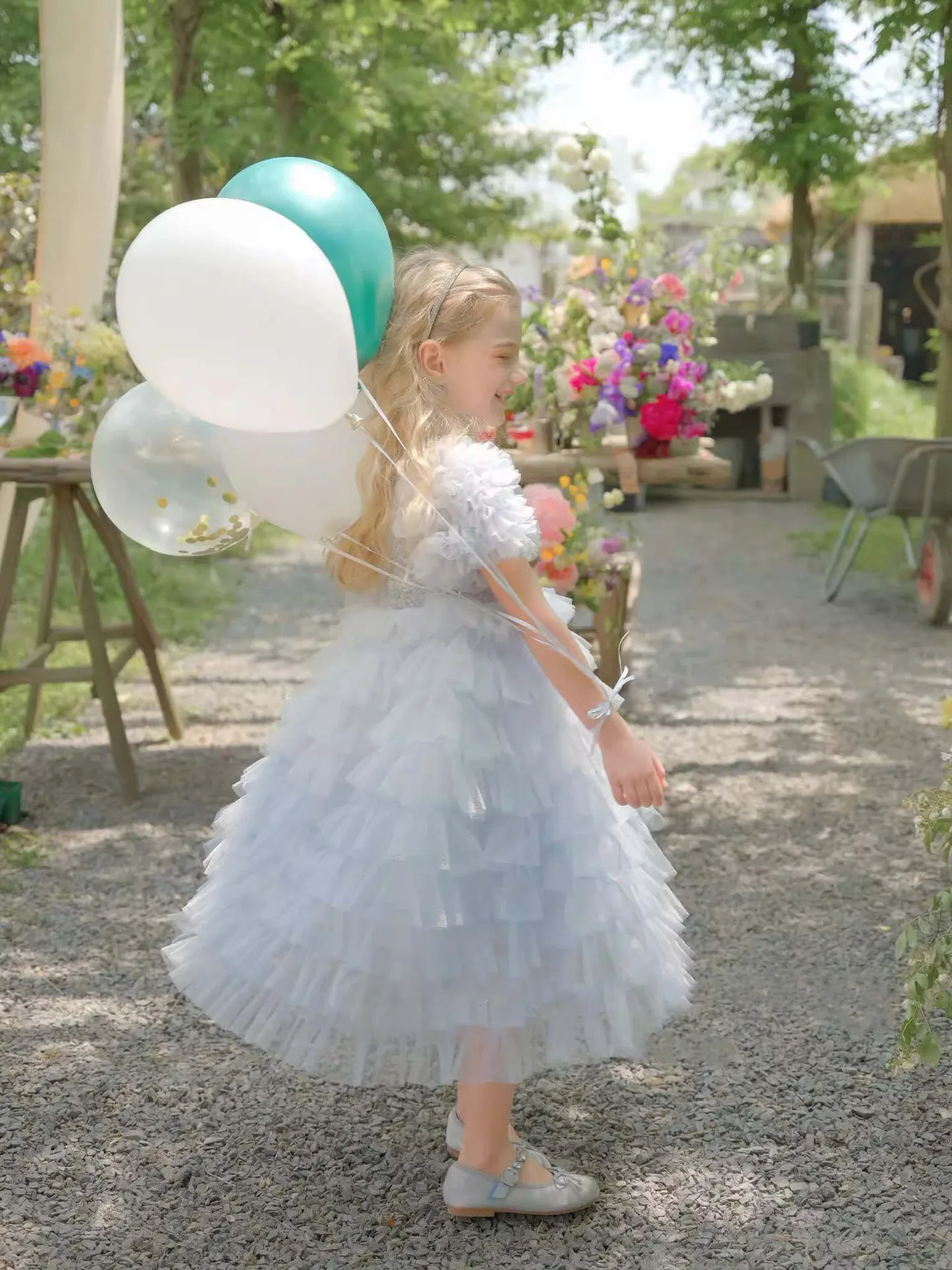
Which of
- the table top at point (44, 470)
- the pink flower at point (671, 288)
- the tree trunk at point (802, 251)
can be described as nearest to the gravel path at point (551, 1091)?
the table top at point (44, 470)

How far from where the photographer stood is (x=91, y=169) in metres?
5.26

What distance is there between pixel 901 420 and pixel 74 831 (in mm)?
11264

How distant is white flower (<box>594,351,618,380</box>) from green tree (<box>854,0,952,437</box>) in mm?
2898

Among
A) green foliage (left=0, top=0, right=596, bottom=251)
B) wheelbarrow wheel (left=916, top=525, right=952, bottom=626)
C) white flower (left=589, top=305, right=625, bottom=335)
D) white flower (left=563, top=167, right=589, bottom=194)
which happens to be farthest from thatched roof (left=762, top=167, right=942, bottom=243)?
white flower (left=589, top=305, right=625, bottom=335)

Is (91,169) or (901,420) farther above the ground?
(91,169)

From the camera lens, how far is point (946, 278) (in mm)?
7688

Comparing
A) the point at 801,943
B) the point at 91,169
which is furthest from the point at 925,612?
the point at 91,169

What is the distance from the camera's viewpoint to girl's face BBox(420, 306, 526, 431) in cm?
209

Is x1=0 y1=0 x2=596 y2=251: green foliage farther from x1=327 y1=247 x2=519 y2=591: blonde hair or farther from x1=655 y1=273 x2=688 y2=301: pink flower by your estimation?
x1=327 y1=247 x2=519 y2=591: blonde hair

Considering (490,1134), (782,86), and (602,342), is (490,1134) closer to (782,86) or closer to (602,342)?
(602,342)

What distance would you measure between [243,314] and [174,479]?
64cm

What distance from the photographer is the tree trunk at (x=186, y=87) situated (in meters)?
7.61

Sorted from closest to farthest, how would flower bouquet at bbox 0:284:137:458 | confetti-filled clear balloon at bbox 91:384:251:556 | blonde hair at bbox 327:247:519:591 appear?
1. blonde hair at bbox 327:247:519:591
2. confetti-filled clear balloon at bbox 91:384:251:556
3. flower bouquet at bbox 0:284:137:458

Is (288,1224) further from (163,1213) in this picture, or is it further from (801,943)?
(801,943)
